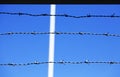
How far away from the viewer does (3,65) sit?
250 centimetres

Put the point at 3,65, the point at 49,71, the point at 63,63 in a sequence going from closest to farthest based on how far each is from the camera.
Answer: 1. the point at 3,65
2. the point at 63,63
3. the point at 49,71

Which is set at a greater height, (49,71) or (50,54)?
(50,54)

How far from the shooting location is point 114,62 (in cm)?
276
